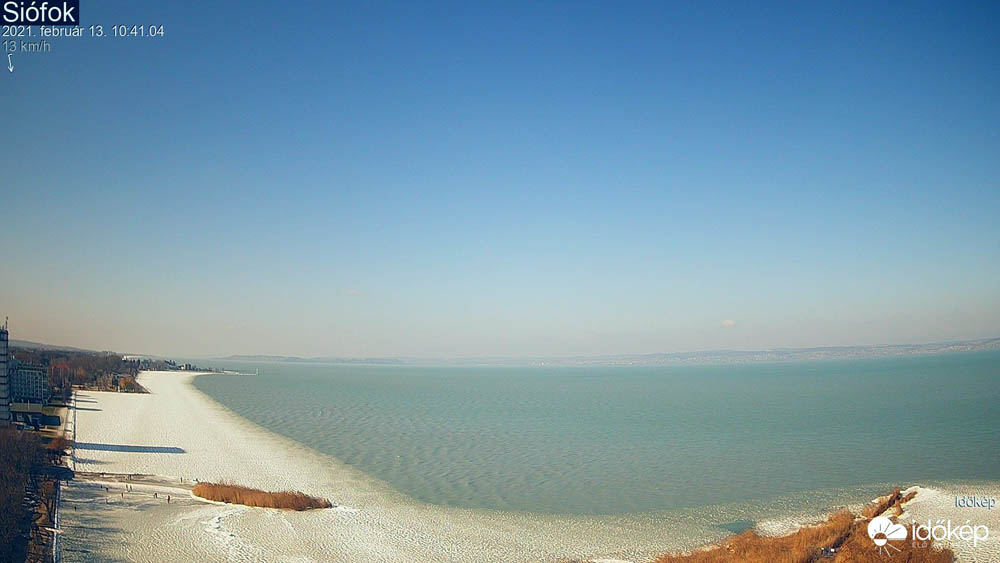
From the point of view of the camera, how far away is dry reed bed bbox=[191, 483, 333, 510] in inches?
755

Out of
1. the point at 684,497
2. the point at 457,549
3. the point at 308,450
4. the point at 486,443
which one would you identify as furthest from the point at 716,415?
the point at 457,549

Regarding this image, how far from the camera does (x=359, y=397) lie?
68312 mm

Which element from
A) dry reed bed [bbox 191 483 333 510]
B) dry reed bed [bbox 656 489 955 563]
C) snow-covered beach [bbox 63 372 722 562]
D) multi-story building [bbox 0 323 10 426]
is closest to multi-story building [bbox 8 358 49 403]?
multi-story building [bbox 0 323 10 426]

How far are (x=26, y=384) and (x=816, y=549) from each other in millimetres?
40869

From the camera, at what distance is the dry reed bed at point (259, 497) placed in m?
19.2

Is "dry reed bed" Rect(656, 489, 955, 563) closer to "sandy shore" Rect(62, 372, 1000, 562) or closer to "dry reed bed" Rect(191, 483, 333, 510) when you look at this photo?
"sandy shore" Rect(62, 372, 1000, 562)

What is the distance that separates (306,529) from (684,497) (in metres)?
13.5

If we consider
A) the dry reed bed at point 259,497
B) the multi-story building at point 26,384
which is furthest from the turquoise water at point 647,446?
the multi-story building at point 26,384

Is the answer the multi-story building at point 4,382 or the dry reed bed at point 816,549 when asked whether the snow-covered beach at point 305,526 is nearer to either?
the dry reed bed at point 816,549

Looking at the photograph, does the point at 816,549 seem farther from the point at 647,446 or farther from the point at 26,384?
the point at 26,384

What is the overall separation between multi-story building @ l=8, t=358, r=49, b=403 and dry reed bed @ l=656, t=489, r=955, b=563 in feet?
120

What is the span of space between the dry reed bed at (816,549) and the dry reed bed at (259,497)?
1173cm

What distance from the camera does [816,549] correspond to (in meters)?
14.4

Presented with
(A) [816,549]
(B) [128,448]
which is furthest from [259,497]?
(A) [816,549]
